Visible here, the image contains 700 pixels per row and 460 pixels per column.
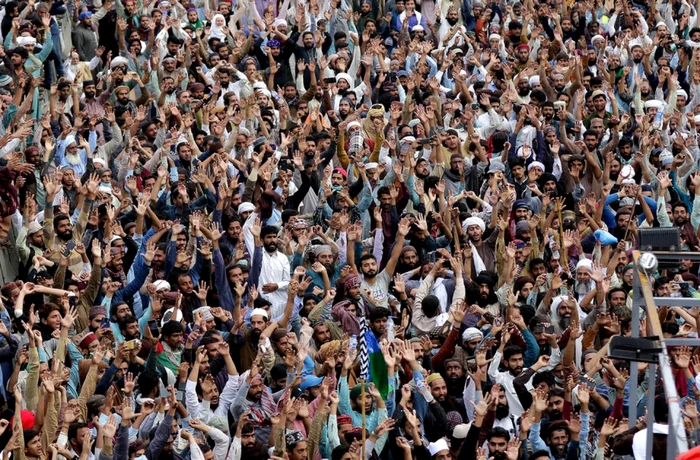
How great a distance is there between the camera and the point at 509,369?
524 inches

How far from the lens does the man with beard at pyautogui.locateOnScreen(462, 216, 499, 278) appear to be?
15648 mm

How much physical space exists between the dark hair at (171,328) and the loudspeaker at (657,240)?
241 inches

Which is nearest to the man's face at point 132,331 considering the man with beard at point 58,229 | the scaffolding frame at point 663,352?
the man with beard at point 58,229

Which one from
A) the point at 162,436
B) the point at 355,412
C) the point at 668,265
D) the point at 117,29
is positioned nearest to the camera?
the point at 668,265

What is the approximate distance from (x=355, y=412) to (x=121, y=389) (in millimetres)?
1798

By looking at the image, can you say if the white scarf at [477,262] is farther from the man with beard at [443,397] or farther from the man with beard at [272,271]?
the man with beard at [443,397]

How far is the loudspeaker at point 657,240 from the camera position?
7.92 meters

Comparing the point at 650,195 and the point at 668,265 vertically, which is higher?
the point at 668,265

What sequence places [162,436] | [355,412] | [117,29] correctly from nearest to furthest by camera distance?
[162,436]
[355,412]
[117,29]

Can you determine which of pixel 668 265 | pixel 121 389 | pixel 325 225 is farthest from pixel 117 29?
pixel 668 265

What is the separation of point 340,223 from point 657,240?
7.83 metres

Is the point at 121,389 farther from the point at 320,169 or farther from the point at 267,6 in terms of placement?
the point at 267,6

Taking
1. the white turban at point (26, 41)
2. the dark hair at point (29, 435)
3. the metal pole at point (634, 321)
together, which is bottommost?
the dark hair at point (29, 435)

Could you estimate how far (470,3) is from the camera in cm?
2286
